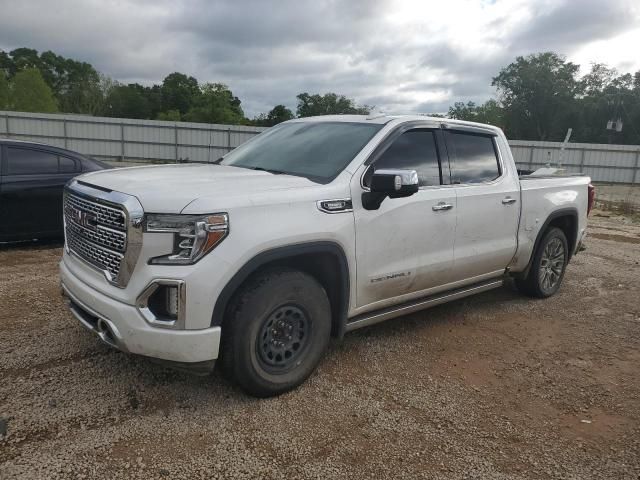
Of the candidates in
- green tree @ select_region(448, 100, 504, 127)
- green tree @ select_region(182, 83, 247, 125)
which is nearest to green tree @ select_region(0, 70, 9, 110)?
green tree @ select_region(182, 83, 247, 125)

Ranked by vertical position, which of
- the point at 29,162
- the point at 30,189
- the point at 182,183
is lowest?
the point at 30,189

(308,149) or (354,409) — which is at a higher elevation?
(308,149)

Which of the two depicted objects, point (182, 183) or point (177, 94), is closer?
point (182, 183)

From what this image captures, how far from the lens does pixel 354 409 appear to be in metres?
3.30

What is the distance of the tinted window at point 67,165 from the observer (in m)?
6.90

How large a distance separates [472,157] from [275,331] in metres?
2.59

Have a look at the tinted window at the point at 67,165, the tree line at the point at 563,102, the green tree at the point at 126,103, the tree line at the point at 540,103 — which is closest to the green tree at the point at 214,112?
the tree line at the point at 540,103

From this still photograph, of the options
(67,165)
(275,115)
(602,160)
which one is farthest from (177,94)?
(67,165)

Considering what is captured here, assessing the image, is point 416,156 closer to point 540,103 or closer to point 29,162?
point 29,162

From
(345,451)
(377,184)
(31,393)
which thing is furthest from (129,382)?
(377,184)

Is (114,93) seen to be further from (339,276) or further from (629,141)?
(339,276)

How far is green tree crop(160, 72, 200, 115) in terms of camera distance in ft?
272

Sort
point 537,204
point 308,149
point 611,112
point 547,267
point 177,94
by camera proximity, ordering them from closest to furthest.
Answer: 1. point 308,149
2. point 537,204
3. point 547,267
4. point 611,112
5. point 177,94

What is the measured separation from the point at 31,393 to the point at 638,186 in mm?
31822
